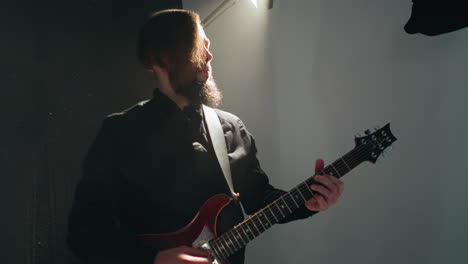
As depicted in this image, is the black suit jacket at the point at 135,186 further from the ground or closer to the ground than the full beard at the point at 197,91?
closer to the ground

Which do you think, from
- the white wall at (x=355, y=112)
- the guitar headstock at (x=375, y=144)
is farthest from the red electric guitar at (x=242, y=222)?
the white wall at (x=355, y=112)

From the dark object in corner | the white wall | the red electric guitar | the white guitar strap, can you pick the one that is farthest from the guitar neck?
the dark object in corner

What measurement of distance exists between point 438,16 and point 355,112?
0.52m

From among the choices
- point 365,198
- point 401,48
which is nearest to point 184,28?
point 401,48

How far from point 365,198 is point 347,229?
0.65 ft

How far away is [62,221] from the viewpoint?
1.01 metres

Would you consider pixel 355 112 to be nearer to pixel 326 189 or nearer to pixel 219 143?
pixel 326 189

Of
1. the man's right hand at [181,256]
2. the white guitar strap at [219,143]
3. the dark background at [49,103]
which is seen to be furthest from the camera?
the white guitar strap at [219,143]

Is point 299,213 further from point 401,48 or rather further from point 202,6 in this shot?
point 202,6

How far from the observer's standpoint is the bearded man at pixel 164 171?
0.85m

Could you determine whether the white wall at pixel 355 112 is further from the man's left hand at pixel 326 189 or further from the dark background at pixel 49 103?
the dark background at pixel 49 103

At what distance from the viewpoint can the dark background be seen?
92 centimetres

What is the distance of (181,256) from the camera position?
0.82 m

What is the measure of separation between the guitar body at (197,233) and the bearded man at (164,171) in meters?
0.04
